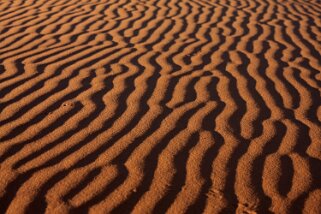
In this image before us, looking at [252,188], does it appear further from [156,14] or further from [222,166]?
[156,14]

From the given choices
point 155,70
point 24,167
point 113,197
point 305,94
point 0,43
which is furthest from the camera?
point 0,43

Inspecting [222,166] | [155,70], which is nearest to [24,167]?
[222,166]

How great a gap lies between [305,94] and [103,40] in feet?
8.24

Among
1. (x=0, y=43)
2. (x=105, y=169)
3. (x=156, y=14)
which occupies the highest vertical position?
(x=105, y=169)

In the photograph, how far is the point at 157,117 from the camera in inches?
128

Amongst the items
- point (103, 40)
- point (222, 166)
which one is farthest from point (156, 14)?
point (222, 166)

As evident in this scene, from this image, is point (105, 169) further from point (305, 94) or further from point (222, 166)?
point (305, 94)

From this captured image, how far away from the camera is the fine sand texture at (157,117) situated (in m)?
2.44

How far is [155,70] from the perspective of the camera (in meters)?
4.20

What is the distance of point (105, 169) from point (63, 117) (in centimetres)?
76

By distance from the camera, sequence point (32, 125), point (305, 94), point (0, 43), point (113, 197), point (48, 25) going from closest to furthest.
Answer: point (113, 197) → point (32, 125) → point (305, 94) → point (0, 43) → point (48, 25)

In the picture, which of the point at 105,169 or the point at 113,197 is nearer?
the point at 113,197

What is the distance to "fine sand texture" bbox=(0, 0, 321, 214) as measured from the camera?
2.44m

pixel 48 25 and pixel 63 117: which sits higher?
pixel 63 117
